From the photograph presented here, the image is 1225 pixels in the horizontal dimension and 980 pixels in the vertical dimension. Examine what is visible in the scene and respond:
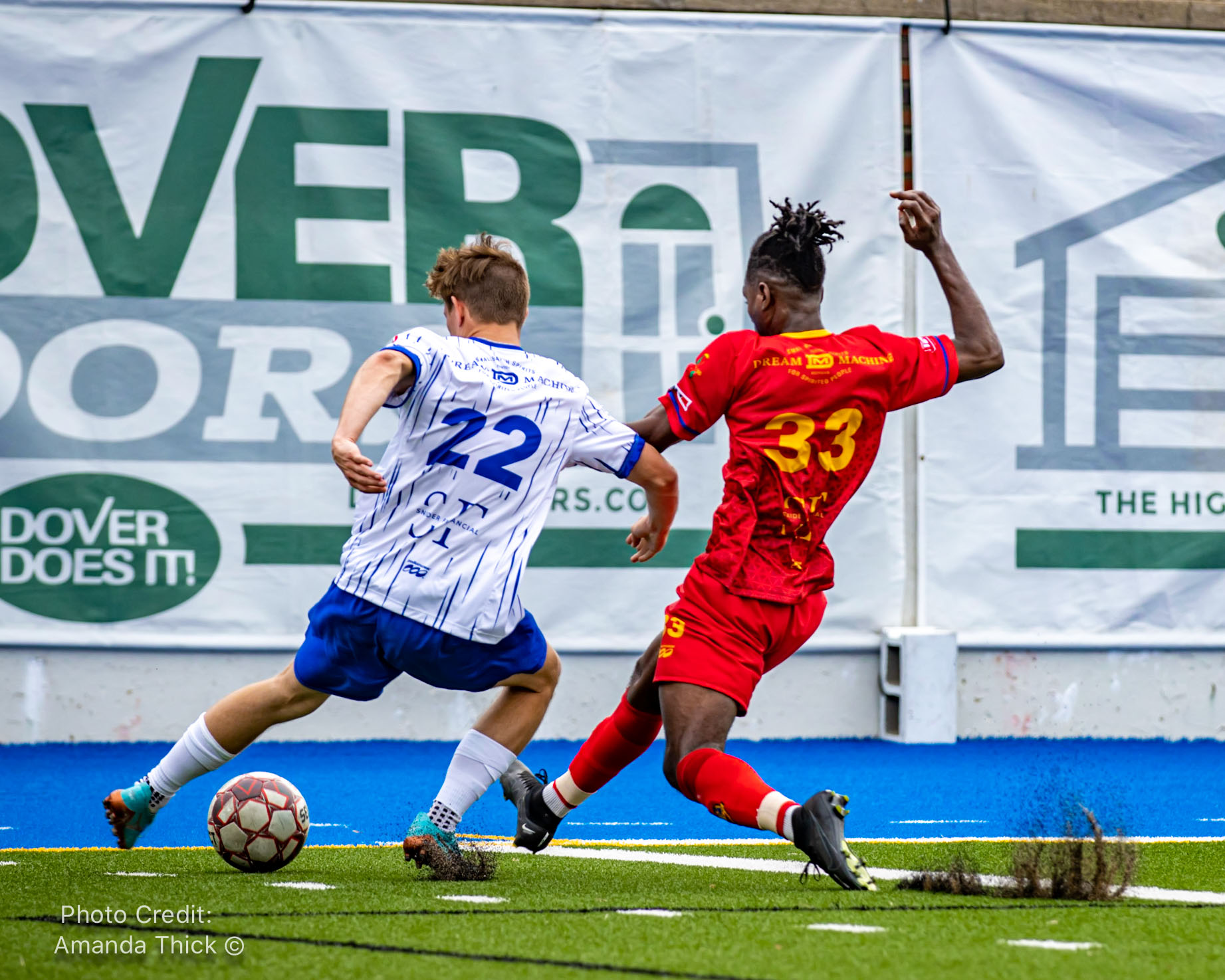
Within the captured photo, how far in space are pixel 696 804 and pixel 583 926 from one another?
11.4 feet

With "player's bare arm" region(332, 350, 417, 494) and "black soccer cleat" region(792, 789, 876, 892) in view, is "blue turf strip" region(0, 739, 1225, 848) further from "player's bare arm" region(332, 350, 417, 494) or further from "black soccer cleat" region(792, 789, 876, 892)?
"player's bare arm" region(332, 350, 417, 494)

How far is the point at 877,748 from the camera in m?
8.90

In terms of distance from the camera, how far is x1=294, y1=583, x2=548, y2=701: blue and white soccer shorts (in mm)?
4094

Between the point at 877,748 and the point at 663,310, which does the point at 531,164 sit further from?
the point at 877,748

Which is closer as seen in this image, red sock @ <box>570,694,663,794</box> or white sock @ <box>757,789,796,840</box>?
white sock @ <box>757,789,796,840</box>

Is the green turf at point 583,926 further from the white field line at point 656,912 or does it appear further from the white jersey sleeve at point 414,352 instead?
the white jersey sleeve at point 414,352

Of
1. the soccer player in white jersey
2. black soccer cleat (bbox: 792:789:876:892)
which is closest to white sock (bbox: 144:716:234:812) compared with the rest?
the soccer player in white jersey

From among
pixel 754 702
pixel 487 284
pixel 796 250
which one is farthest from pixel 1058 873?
pixel 754 702

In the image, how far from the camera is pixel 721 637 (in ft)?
13.1

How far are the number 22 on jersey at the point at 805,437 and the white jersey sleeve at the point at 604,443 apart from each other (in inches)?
17.7

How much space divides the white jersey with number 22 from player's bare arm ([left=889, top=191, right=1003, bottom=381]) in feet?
3.63

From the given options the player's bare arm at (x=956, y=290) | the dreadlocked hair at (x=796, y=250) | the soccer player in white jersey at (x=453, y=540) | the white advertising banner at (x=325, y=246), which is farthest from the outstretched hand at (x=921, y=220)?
the white advertising banner at (x=325, y=246)

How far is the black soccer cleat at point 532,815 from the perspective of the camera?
4449mm

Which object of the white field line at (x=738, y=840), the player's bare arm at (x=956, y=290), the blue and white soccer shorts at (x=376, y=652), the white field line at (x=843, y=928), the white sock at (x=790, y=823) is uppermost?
the player's bare arm at (x=956, y=290)
